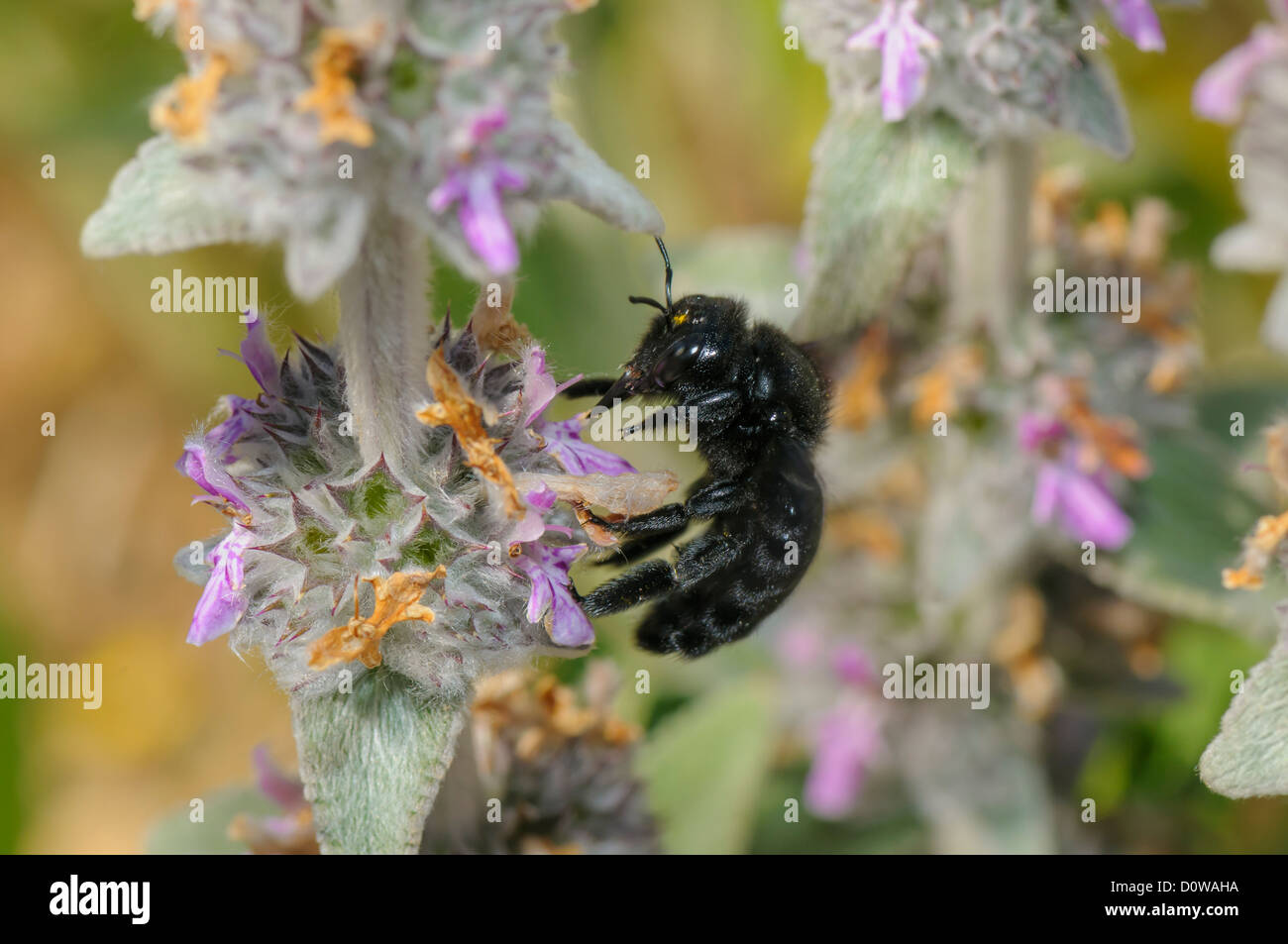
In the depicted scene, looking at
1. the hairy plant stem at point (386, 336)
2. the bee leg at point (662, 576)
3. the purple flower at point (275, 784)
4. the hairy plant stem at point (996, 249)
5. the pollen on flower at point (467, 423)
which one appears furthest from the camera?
the hairy plant stem at point (996, 249)

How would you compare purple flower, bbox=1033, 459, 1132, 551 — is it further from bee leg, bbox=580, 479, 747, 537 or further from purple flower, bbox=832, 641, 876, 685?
bee leg, bbox=580, 479, 747, 537

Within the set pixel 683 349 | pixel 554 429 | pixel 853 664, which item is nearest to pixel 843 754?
pixel 853 664

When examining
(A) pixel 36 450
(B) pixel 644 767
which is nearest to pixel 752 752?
(B) pixel 644 767

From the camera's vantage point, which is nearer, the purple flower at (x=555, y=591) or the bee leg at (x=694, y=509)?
the purple flower at (x=555, y=591)

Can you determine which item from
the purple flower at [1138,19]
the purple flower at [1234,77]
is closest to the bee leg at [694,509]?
the purple flower at [1138,19]

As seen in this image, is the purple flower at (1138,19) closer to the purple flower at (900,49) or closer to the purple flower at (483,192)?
the purple flower at (900,49)

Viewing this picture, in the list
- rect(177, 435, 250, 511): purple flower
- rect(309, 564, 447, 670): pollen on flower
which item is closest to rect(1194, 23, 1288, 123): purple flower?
rect(309, 564, 447, 670): pollen on flower

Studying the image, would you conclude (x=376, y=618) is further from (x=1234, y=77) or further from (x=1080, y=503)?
(x=1234, y=77)
